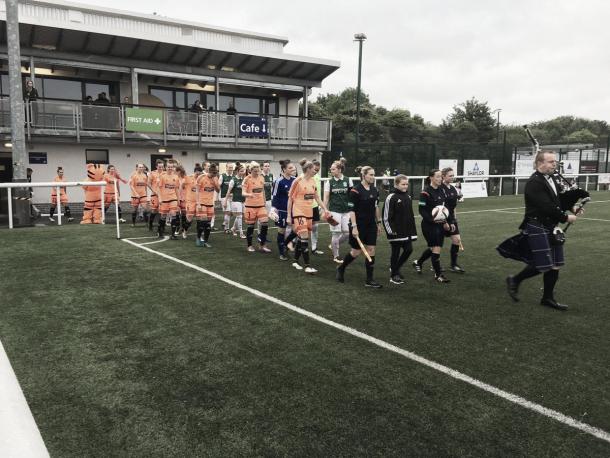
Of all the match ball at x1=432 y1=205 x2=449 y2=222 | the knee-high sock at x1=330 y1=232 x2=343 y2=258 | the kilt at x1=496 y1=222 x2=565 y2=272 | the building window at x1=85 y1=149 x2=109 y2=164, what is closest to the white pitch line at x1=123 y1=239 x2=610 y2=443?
the kilt at x1=496 y1=222 x2=565 y2=272

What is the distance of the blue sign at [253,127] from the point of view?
23547 millimetres

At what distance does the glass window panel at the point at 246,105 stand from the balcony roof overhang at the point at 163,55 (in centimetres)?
173

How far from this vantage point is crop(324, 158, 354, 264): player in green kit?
9.75 metres

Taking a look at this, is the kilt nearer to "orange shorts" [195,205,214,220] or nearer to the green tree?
"orange shorts" [195,205,214,220]

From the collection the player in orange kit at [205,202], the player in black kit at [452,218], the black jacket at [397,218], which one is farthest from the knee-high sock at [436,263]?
the player in orange kit at [205,202]

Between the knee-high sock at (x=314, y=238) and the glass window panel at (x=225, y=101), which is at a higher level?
the glass window panel at (x=225, y=101)

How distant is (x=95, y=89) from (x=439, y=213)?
799 inches

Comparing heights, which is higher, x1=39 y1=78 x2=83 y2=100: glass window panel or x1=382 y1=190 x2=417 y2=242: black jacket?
x1=39 y1=78 x2=83 y2=100: glass window panel

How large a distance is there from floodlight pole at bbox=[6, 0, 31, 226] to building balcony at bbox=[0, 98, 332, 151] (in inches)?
199

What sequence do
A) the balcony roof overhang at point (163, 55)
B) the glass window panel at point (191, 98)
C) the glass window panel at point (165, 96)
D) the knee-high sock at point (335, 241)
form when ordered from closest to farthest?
the knee-high sock at point (335, 241) < the balcony roof overhang at point (163, 55) < the glass window panel at point (165, 96) < the glass window panel at point (191, 98)

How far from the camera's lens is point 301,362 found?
15.3 feet

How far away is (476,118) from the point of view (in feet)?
218

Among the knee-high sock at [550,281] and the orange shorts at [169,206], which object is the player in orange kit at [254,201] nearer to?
the orange shorts at [169,206]

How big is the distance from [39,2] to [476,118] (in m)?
57.2
